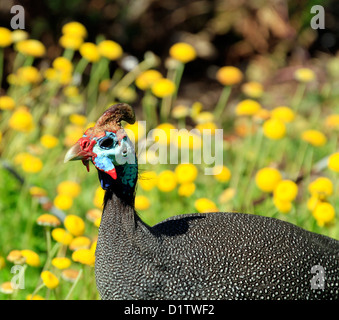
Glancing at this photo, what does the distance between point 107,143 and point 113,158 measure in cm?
6

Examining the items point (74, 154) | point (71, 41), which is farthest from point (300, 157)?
point (74, 154)

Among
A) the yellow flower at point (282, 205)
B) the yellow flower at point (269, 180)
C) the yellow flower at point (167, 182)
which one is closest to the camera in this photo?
the yellow flower at point (282, 205)

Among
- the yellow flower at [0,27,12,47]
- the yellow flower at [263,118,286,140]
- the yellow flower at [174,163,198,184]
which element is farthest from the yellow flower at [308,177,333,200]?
the yellow flower at [0,27,12,47]

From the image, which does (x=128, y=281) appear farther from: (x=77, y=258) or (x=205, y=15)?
(x=205, y=15)

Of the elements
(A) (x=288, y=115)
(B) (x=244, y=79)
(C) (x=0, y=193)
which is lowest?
(C) (x=0, y=193)

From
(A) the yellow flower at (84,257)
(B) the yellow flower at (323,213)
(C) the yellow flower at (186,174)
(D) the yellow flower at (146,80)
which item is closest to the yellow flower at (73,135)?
(D) the yellow flower at (146,80)

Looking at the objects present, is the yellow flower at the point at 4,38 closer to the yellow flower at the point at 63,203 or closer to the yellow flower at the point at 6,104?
the yellow flower at the point at 6,104

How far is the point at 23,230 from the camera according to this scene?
3.56 meters

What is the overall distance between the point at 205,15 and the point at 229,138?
5.78ft

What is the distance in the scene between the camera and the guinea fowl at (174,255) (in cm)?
237

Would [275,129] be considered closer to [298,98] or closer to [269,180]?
[269,180]

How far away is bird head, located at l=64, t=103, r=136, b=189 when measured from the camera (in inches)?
92.1

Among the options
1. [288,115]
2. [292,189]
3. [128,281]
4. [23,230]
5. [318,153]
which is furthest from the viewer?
[318,153]

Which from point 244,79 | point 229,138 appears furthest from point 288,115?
point 244,79
